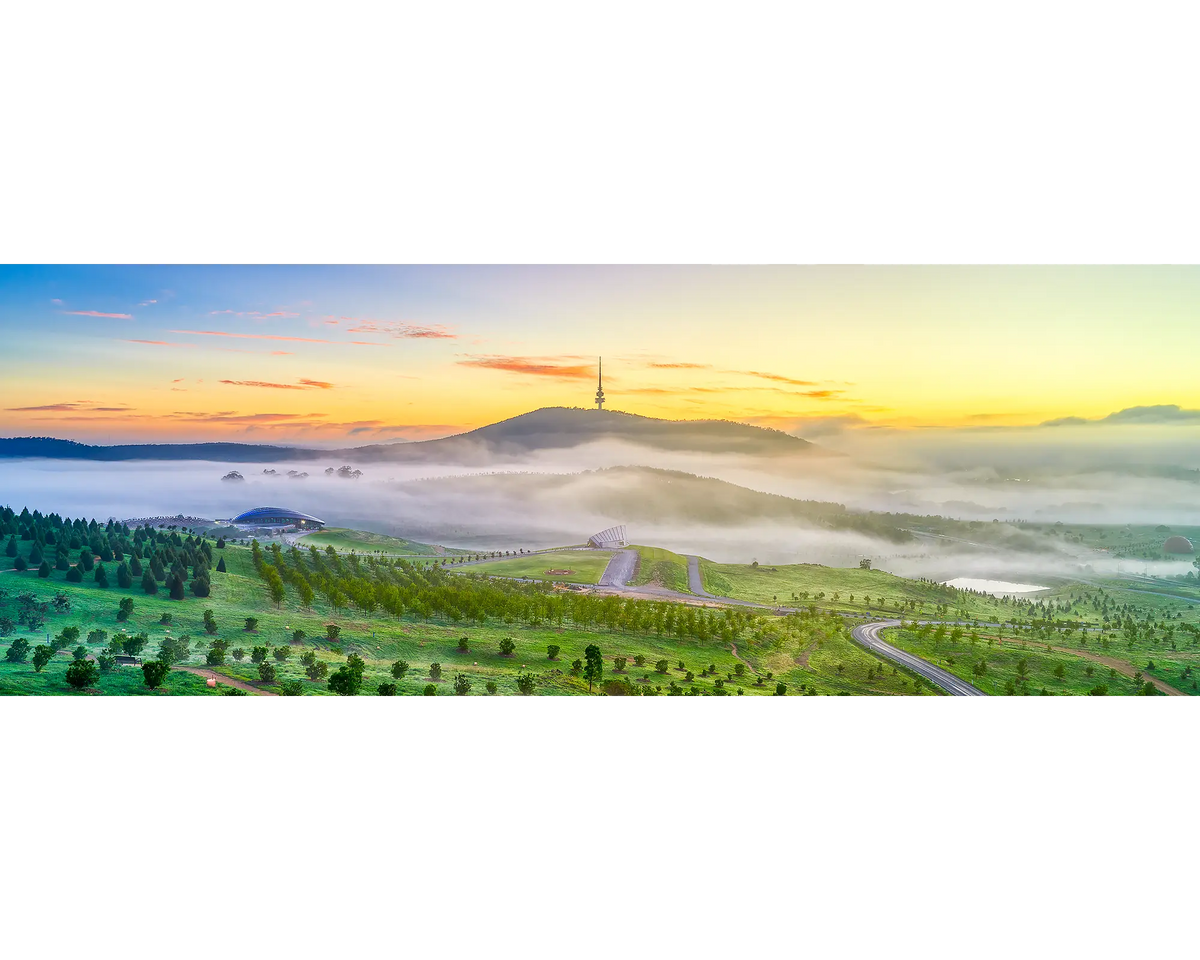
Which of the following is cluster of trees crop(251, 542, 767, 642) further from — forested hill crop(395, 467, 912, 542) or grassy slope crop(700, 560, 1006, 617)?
forested hill crop(395, 467, 912, 542)

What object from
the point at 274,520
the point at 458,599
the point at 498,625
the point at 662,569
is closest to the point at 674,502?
the point at 662,569

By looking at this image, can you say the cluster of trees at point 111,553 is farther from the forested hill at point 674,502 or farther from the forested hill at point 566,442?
the forested hill at point 674,502

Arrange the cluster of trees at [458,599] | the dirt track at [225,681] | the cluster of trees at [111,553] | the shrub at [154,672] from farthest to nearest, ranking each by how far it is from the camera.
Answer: the cluster of trees at [458,599] < the cluster of trees at [111,553] < the shrub at [154,672] < the dirt track at [225,681]

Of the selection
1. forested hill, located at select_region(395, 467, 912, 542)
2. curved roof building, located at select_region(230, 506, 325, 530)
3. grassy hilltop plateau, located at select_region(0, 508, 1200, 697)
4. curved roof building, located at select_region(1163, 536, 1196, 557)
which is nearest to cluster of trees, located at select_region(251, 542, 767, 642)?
grassy hilltop plateau, located at select_region(0, 508, 1200, 697)

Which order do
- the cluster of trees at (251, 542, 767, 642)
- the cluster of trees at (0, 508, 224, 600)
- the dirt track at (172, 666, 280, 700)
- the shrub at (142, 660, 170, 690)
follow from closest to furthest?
the dirt track at (172, 666, 280, 700) → the shrub at (142, 660, 170, 690) → the cluster of trees at (0, 508, 224, 600) → the cluster of trees at (251, 542, 767, 642)

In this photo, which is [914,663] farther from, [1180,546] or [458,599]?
[458,599]

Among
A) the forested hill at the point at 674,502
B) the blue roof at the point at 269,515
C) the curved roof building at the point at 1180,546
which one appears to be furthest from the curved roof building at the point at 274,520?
the curved roof building at the point at 1180,546

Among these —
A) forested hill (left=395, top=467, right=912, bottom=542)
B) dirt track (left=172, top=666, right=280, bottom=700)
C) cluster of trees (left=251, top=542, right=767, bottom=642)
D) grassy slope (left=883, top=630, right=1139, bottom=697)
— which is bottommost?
dirt track (left=172, top=666, right=280, bottom=700)
